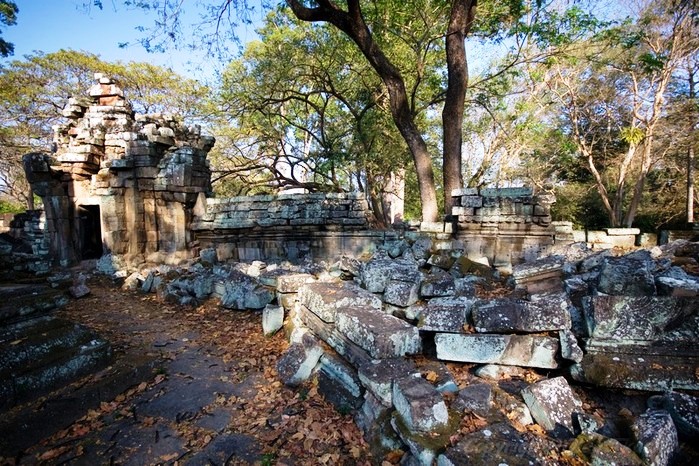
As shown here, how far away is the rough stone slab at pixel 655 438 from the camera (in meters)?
1.74

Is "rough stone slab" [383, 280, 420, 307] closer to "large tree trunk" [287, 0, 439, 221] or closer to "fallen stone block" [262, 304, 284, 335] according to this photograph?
"fallen stone block" [262, 304, 284, 335]

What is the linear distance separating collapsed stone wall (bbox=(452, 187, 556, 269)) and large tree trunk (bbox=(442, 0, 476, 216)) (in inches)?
53.0

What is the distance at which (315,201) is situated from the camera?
7336 millimetres

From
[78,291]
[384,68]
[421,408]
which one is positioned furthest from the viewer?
[384,68]

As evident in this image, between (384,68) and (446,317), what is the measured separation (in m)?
7.29

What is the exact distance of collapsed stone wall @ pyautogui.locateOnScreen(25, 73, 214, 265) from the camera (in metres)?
8.02

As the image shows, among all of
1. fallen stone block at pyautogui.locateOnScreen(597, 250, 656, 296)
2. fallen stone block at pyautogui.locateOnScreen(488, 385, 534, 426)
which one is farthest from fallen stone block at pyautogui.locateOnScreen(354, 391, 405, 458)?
fallen stone block at pyautogui.locateOnScreen(597, 250, 656, 296)

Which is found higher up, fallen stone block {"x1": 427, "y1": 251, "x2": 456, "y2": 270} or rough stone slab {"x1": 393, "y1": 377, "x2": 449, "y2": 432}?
fallen stone block {"x1": 427, "y1": 251, "x2": 456, "y2": 270}

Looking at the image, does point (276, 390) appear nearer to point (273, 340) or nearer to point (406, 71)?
point (273, 340)

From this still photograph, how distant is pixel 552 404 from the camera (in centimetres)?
218

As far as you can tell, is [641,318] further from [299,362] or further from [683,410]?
[299,362]

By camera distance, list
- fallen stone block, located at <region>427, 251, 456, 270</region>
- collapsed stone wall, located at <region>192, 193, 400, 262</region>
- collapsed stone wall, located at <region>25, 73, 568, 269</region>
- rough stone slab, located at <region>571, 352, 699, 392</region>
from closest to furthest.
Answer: rough stone slab, located at <region>571, 352, 699, 392</region> → fallen stone block, located at <region>427, 251, 456, 270</region> → collapsed stone wall, located at <region>25, 73, 568, 269</region> → collapsed stone wall, located at <region>192, 193, 400, 262</region>

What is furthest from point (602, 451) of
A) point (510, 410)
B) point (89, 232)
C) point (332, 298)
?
point (89, 232)

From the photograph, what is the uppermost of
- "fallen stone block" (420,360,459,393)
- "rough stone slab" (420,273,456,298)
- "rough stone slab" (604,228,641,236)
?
"rough stone slab" (604,228,641,236)
